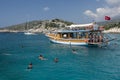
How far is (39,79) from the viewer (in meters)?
39.5

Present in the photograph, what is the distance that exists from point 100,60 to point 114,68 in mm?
9187

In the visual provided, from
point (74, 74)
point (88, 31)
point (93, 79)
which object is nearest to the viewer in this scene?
point (93, 79)

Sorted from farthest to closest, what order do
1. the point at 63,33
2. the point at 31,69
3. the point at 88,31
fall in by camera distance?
the point at 63,33 < the point at 88,31 < the point at 31,69

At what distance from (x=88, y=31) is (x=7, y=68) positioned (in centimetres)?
4495

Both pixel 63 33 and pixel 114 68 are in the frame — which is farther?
pixel 63 33

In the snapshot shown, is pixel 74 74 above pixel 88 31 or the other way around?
the other way around

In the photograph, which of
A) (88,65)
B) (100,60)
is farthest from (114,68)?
(100,60)

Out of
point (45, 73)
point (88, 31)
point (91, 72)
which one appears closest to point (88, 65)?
point (91, 72)

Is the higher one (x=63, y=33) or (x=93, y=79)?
(x=63, y=33)

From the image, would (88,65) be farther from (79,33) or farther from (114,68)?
(79,33)

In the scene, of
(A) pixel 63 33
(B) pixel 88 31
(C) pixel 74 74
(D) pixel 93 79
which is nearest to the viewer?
(D) pixel 93 79

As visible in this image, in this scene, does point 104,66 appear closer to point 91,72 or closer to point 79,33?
point 91,72

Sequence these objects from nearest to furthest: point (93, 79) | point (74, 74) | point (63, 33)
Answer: point (93, 79)
point (74, 74)
point (63, 33)

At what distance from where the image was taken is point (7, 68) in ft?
158
